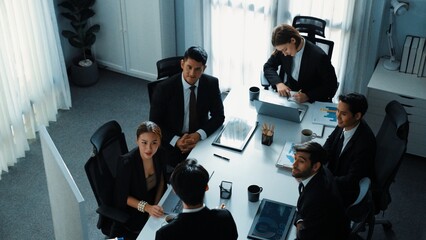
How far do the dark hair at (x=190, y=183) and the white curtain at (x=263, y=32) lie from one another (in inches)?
118

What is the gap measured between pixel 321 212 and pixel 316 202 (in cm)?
6

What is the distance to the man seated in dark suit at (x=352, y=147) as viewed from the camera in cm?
343

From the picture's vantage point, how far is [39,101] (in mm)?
5461

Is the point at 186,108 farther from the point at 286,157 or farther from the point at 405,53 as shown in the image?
the point at 405,53

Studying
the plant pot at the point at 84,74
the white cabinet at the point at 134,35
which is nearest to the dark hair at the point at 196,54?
the white cabinet at the point at 134,35

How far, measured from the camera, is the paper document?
158 inches

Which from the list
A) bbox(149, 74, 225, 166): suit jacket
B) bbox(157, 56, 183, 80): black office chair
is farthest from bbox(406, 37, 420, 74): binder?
bbox(157, 56, 183, 80): black office chair

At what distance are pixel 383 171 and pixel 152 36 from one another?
3.36m

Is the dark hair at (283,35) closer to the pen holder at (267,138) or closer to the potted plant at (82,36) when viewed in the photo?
the pen holder at (267,138)

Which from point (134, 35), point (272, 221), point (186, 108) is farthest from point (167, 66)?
point (134, 35)

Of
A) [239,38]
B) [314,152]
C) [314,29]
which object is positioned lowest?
[239,38]

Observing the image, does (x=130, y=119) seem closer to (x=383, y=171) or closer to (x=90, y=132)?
(x=90, y=132)

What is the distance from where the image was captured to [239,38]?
223 inches

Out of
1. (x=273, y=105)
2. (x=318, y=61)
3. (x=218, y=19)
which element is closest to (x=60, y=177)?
(x=273, y=105)
